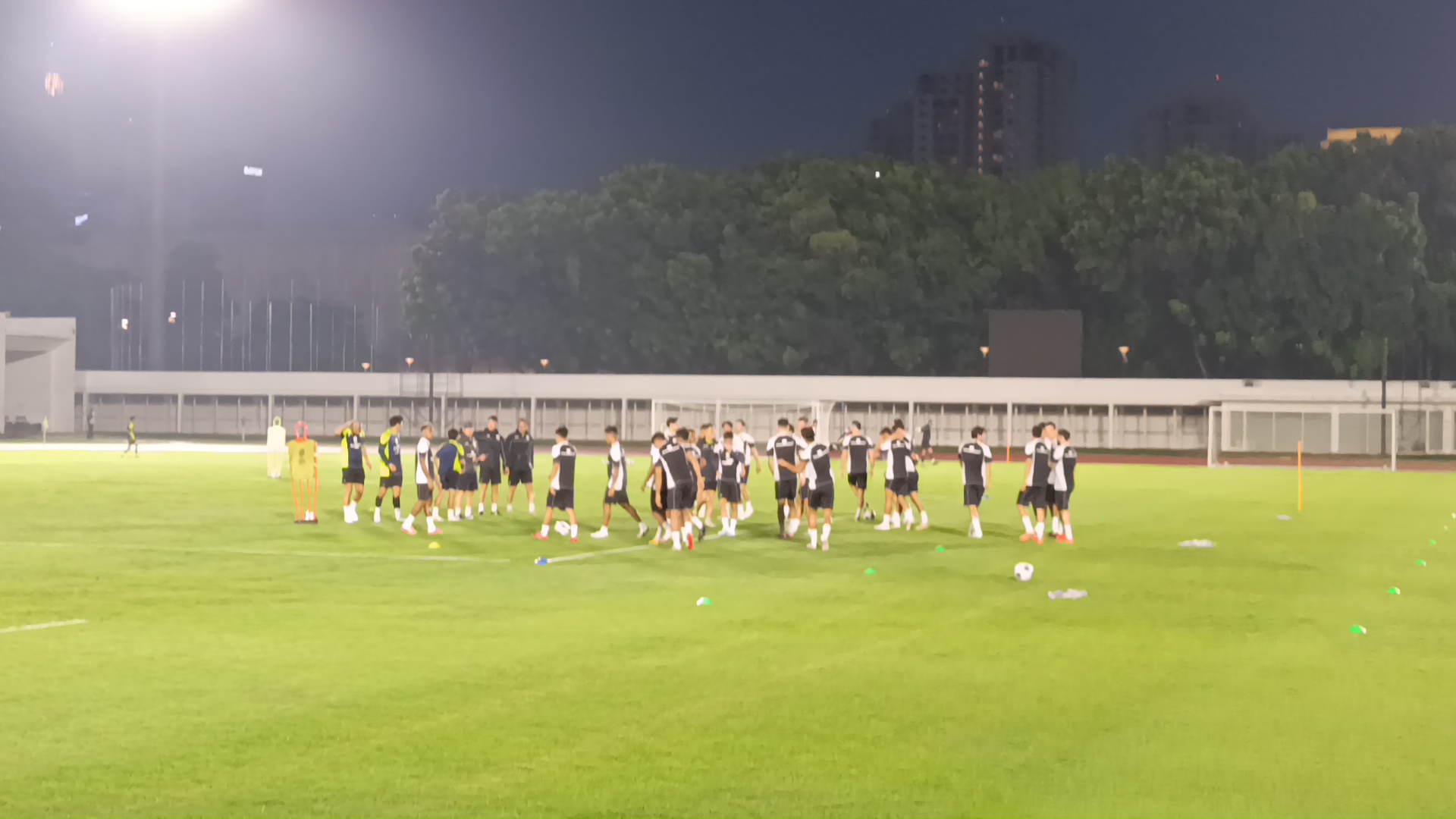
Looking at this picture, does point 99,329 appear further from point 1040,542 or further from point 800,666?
point 800,666

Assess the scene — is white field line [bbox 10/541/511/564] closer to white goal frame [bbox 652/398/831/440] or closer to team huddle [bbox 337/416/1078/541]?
team huddle [bbox 337/416/1078/541]

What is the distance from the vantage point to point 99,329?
119438 mm

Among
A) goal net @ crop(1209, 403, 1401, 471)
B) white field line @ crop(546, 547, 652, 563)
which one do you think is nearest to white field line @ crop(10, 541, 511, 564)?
white field line @ crop(546, 547, 652, 563)

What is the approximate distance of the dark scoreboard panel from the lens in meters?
82.2

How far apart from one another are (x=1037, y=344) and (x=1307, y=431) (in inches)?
628

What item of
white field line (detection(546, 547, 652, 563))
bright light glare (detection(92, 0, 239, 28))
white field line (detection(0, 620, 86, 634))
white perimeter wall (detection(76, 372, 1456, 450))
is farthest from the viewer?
white perimeter wall (detection(76, 372, 1456, 450))

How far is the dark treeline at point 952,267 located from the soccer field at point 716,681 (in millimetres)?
57396

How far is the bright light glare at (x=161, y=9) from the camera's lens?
60.9 m

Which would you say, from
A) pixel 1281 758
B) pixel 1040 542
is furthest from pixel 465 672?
pixel 1040 542

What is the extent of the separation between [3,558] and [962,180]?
7538 centimetres

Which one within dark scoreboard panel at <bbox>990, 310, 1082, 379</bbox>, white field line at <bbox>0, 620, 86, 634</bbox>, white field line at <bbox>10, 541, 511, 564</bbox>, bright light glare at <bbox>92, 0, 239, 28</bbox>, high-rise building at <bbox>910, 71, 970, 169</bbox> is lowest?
white field line at <bbox>10, 541, 511, 564</bbox>

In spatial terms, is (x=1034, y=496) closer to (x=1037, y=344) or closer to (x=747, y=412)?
(x=747, y=412)

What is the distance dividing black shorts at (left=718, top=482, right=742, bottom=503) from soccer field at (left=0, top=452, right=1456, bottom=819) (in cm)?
224

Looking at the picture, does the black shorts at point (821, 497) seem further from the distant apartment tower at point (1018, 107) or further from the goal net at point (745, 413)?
the distant apartment tower at point (1018, 107)
